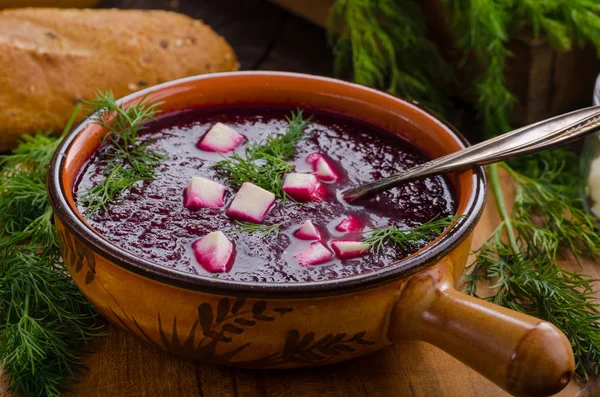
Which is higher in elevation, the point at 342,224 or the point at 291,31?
the point at 342,224

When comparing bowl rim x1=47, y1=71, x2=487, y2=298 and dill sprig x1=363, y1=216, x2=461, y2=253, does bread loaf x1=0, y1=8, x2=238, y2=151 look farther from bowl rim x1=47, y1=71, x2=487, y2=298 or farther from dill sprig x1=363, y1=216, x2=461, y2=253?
dill sprig x1=363, y1=216, x2=461, y2=253

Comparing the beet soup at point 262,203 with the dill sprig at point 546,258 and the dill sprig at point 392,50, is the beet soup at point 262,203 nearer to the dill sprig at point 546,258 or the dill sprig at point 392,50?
the dill sprig at point 546,258

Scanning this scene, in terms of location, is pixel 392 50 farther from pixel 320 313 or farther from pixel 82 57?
pixel 320 313

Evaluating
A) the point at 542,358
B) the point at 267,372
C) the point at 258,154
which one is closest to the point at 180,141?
the point at 258,154

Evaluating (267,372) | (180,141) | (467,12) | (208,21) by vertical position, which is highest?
(467,12)

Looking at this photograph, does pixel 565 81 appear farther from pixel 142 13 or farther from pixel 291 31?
pixel 142 13

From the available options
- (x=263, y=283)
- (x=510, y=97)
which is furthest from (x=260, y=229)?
(x=510, y=97)

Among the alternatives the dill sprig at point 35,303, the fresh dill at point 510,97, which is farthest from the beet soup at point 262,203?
the fresh dill at point 510,97
